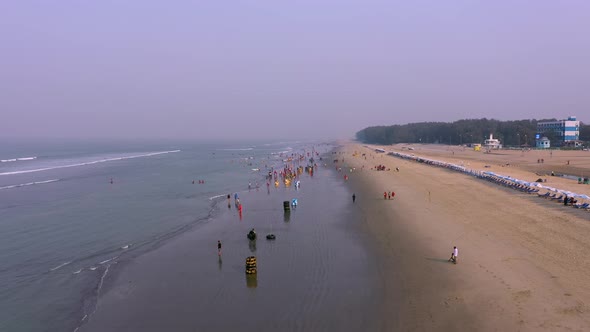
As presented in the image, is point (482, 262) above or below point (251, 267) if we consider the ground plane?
below

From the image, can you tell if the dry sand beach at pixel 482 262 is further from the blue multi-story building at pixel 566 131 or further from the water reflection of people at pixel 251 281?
the blue multi-story building at pixel 566 131

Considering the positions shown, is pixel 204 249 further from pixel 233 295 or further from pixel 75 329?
pixel 75 329

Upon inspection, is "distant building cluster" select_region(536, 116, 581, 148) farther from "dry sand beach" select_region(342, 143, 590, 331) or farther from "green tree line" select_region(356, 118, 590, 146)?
"dry sand beach" select_region(342, 143, 590, 331)

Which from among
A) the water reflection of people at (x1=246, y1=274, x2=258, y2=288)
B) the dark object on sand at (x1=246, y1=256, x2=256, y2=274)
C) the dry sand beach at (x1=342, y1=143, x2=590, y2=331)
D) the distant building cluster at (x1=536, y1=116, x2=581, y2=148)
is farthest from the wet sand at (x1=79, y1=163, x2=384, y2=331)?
the distant building cluster at (x1=536, y1=116, x2=581, y2=148)

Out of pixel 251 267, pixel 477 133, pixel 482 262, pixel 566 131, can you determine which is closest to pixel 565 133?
pixel 566 131

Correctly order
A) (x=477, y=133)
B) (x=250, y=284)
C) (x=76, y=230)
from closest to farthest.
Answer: (x=250, y=284), (x=76, y=230), (x=477, y=133)

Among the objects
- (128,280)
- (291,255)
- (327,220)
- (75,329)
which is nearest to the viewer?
(75,329)

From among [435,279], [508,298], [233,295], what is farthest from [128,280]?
[508,298]

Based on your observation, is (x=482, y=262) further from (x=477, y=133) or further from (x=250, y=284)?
(x=477, y=133)
